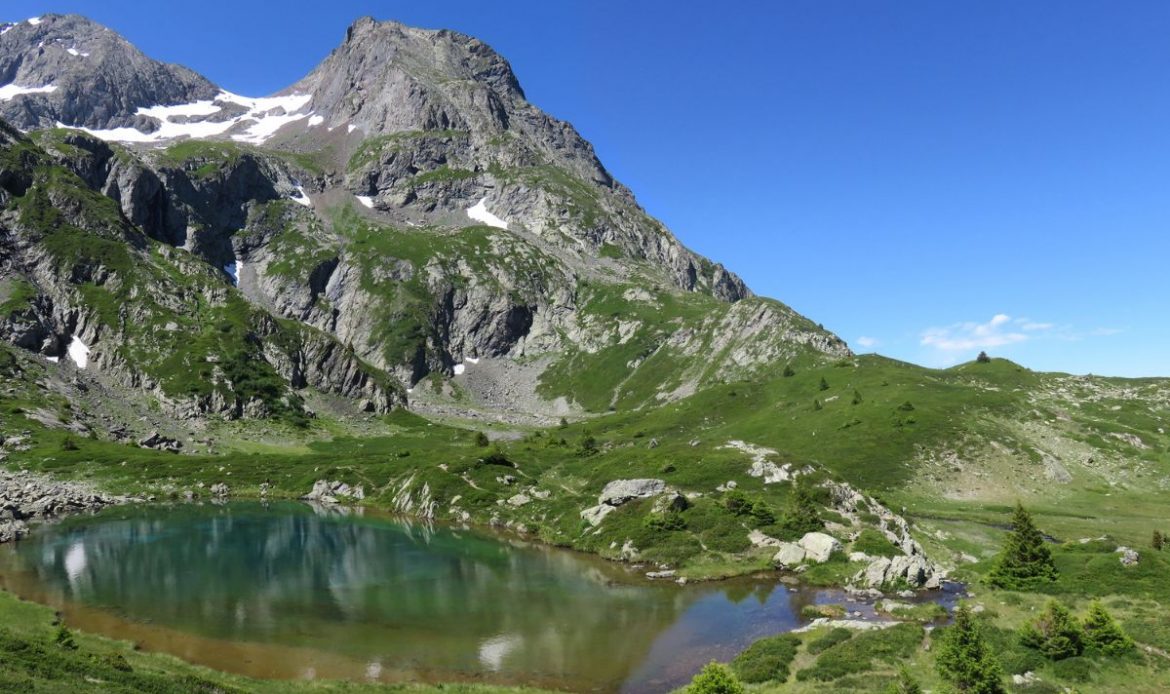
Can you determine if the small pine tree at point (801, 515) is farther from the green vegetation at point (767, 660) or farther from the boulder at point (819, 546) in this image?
the green vegetation at point (767, 660)

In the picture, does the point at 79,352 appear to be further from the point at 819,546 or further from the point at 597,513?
the point at 819,546

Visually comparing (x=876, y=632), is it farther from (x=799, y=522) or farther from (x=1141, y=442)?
(x=1141, y=442)

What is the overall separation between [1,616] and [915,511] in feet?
313

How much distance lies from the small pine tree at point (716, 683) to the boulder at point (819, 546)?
3750 centimetres

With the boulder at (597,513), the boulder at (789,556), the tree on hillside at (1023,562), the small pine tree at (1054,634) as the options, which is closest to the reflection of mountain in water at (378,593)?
the boulder at (597,513)

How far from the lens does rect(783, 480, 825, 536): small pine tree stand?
67750 millimetres

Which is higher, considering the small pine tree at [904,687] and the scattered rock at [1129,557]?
the scattered rock at [1129,557]

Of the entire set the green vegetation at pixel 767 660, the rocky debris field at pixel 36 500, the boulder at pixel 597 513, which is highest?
the boulder at pixel 597 513

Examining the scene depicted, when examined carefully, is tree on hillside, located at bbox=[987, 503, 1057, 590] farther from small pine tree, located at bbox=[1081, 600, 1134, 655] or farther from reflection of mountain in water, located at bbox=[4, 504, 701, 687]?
reflection of mountain in water, located at bbox=[4, 504, 701, 687]

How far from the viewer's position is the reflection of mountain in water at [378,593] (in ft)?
133

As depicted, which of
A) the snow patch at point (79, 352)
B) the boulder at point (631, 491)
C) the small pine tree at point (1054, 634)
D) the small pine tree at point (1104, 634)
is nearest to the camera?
the small pine tree at point (1104, 634)

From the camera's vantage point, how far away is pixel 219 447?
156000 mm

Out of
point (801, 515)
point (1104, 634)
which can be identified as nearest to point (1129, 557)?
point (1104, 634)

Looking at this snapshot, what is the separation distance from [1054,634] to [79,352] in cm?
23800
